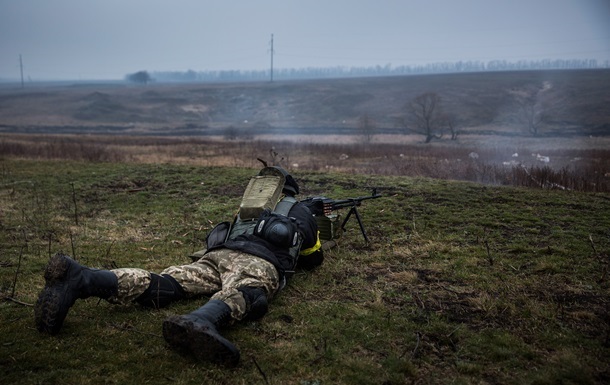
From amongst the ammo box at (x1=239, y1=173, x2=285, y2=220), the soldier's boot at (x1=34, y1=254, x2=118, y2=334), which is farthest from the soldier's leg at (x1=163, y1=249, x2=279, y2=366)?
the soldier's boot at (x1=34, y1=254, x2=118, y2=334)

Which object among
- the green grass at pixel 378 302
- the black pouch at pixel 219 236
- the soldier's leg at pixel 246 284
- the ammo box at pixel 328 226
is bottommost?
the green grass at pixel 378 302

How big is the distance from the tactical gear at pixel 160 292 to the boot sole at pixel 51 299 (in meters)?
0.73

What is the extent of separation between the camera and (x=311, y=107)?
68.7 metres

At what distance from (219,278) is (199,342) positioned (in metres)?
1.36

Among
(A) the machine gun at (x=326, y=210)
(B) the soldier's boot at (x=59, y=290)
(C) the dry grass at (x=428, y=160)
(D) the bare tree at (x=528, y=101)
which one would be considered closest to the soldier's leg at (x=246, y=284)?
(B) the soldier's boot at (x=59, y=290)

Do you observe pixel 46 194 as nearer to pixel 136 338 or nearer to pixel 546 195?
pixel 136 338

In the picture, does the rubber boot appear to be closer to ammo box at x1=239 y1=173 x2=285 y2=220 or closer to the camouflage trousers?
the camouflage trousers

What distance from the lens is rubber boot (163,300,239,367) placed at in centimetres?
335

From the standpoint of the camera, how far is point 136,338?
3.98 m

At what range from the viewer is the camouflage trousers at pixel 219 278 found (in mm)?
4039

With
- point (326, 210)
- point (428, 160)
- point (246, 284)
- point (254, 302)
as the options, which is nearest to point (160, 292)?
point (246, 284)

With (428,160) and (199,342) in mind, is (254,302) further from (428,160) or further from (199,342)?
(428,160)

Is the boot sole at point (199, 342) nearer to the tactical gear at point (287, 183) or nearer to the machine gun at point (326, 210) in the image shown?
the tactical gear at point (287, 183)

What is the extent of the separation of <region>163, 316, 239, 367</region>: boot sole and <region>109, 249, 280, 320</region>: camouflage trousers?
471 mm
